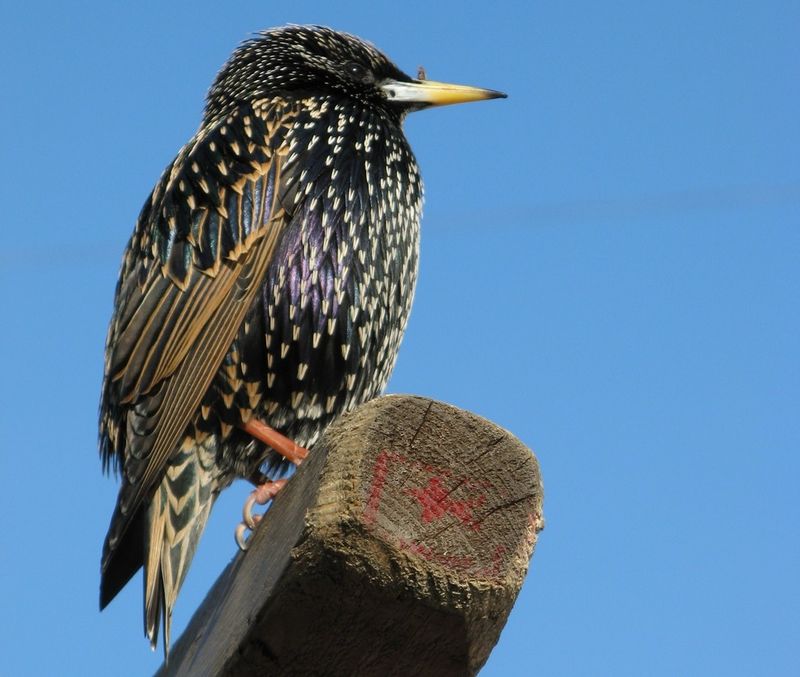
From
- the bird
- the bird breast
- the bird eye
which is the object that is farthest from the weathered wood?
the bird eye

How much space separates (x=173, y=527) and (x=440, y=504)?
4.93 feet

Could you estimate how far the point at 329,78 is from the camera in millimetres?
4605

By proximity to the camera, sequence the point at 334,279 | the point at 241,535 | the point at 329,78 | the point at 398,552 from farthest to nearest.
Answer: the point at 329,78
the point at 334,279
the point at 241,535
the point at 398,552

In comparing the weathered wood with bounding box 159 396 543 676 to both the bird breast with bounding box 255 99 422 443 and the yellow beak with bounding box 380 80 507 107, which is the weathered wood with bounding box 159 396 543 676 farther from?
the yellow beak with bounding box 380 80 507 107

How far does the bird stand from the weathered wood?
123cm

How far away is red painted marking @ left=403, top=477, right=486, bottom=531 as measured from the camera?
204cm

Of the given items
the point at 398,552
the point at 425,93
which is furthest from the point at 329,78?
the point at 398,552

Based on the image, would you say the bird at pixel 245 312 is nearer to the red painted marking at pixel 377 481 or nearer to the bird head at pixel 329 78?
the bird head at pixel 329 78

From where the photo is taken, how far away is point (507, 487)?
6.84 feet

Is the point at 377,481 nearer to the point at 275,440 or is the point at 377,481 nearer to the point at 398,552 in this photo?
the point at 398,552

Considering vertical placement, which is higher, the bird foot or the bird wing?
the bird wing

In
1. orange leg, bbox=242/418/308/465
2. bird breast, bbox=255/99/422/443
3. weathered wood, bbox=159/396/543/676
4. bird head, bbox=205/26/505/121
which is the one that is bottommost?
weathered wood, bbox=159/396/543/676

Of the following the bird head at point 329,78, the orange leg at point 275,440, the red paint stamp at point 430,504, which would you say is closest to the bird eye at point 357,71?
the bird head at point 329,78

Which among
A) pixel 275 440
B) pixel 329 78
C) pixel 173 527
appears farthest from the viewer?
pixel 329 78
